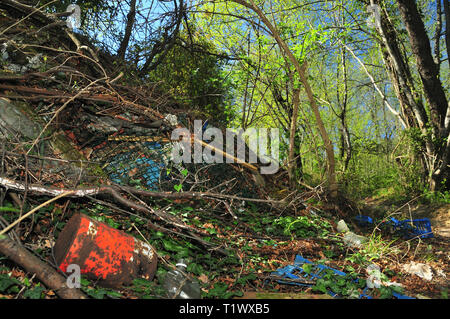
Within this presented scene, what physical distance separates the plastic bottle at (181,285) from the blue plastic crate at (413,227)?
3.71 m

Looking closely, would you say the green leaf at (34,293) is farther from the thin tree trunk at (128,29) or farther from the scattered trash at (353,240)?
the thin tree trunk at (128,29)

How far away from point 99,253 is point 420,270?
288 centimetres

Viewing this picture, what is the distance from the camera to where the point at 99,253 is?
2.02 meters

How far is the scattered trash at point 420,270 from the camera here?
2975 millimetres

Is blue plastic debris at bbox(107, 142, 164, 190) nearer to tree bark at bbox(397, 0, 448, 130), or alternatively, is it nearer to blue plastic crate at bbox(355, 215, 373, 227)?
blue plastic crate at bbox(355, 215, 373, 227)

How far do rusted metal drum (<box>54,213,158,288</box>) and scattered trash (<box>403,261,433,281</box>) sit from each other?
2448 mm

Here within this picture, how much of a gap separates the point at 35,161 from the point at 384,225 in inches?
183

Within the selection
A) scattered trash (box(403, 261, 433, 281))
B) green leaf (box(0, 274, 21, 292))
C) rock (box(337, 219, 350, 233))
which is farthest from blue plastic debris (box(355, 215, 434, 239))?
green leaf (box(0, 274, 21, 292))

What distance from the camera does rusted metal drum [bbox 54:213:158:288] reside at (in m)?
1.98

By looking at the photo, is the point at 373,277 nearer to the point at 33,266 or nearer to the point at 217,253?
the point at 217,253

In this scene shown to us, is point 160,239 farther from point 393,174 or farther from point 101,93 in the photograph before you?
point 393,174

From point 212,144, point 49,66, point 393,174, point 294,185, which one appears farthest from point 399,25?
point 49,66

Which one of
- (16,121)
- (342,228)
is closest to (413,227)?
(342,228)
